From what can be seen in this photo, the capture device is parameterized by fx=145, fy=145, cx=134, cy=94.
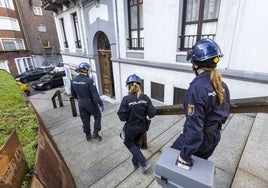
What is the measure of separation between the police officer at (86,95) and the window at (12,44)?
21.0 m

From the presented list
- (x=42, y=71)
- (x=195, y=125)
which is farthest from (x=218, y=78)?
(x=42, y=71)

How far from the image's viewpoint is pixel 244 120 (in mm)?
3553

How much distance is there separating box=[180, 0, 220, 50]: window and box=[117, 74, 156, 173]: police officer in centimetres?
286

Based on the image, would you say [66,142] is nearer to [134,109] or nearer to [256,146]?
[134,109]

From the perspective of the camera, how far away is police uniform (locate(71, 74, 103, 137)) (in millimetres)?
3641

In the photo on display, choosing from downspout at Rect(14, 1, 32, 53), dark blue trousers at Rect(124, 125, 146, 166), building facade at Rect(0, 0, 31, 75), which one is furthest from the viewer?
downspout at Rect(14, 1, 32, 53)

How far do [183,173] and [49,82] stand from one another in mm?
16986

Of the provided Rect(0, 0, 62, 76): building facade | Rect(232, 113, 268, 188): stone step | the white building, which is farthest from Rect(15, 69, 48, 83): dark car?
Rect(232, 113, 268, 188): stone step

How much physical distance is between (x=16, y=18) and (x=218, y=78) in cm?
2695

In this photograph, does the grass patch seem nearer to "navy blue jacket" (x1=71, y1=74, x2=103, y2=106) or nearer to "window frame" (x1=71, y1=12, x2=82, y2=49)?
"navy blue jacket" (x1=71, y1=74, x2=103, y2=106)

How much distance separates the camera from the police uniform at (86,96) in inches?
143

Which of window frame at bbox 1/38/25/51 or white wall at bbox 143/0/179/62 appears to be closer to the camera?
white wall at bbox 143/0/179/62

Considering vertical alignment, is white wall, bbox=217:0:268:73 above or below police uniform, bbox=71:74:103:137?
above

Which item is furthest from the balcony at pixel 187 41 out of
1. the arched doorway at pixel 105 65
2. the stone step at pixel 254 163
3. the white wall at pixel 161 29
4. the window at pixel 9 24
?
the window at pixel 9 24
